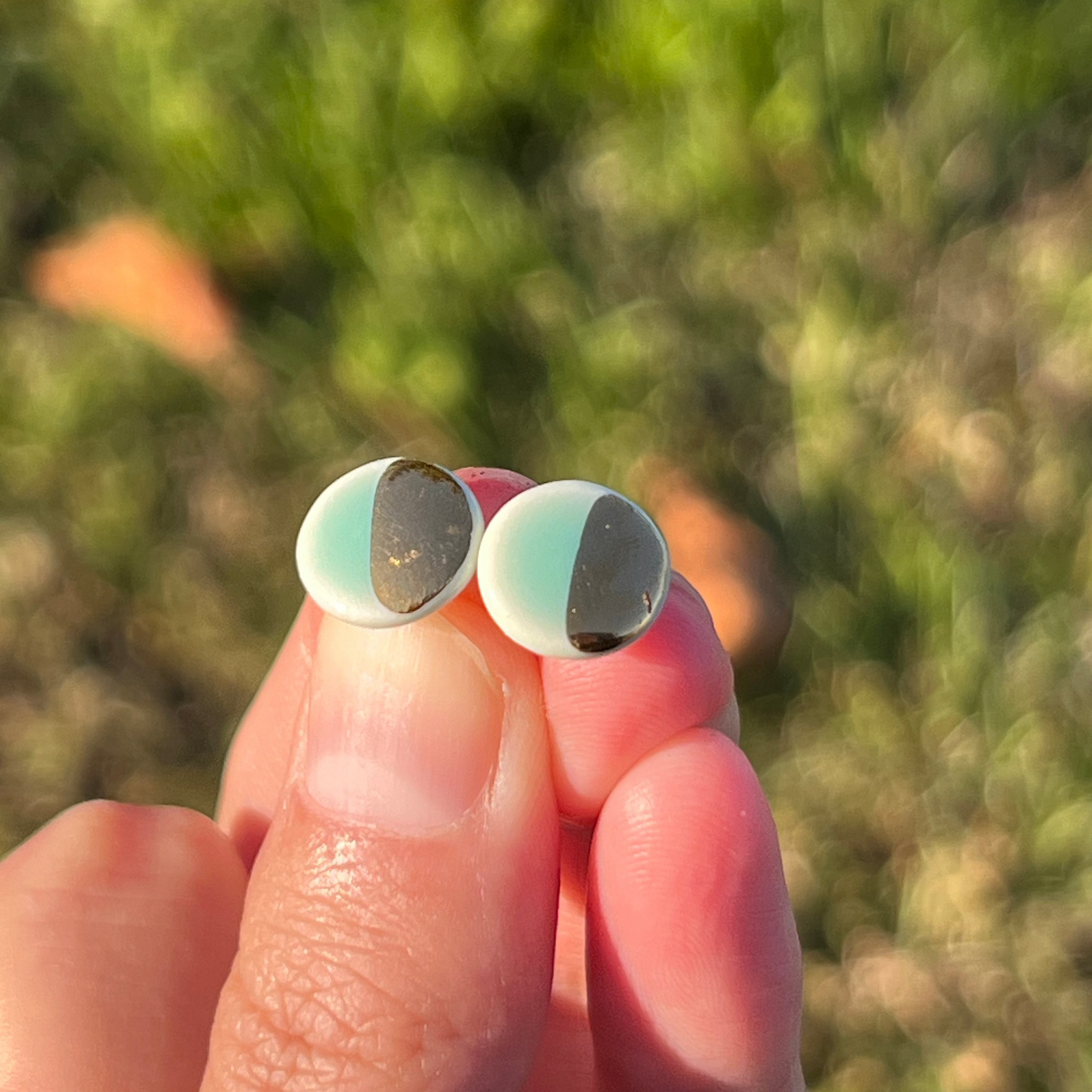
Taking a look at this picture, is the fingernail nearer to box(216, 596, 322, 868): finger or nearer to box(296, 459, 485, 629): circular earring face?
box(296, 459, 485, 629): circular earring face

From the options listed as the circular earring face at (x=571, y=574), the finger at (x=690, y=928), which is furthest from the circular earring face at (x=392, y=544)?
the finger at (x=690, y=928)

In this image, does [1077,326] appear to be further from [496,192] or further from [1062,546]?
[496,192]

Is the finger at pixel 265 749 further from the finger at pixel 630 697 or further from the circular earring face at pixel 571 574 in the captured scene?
the circular earring face at pixel 571 574

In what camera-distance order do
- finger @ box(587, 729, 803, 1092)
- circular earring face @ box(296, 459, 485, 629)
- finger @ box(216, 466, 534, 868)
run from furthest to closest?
finger @ box(216, 466, 534, 868)
finger @ box(587, 729, 803, 1092)
circular earring face @ box(296, 459, 485, 629)

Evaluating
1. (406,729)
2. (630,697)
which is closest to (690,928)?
(630,697)

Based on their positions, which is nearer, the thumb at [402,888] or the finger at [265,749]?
the thumb at [402,888]

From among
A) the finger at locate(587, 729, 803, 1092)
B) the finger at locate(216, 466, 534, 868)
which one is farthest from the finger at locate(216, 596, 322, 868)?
the finger at locate(587, 729, 803, 1092)
